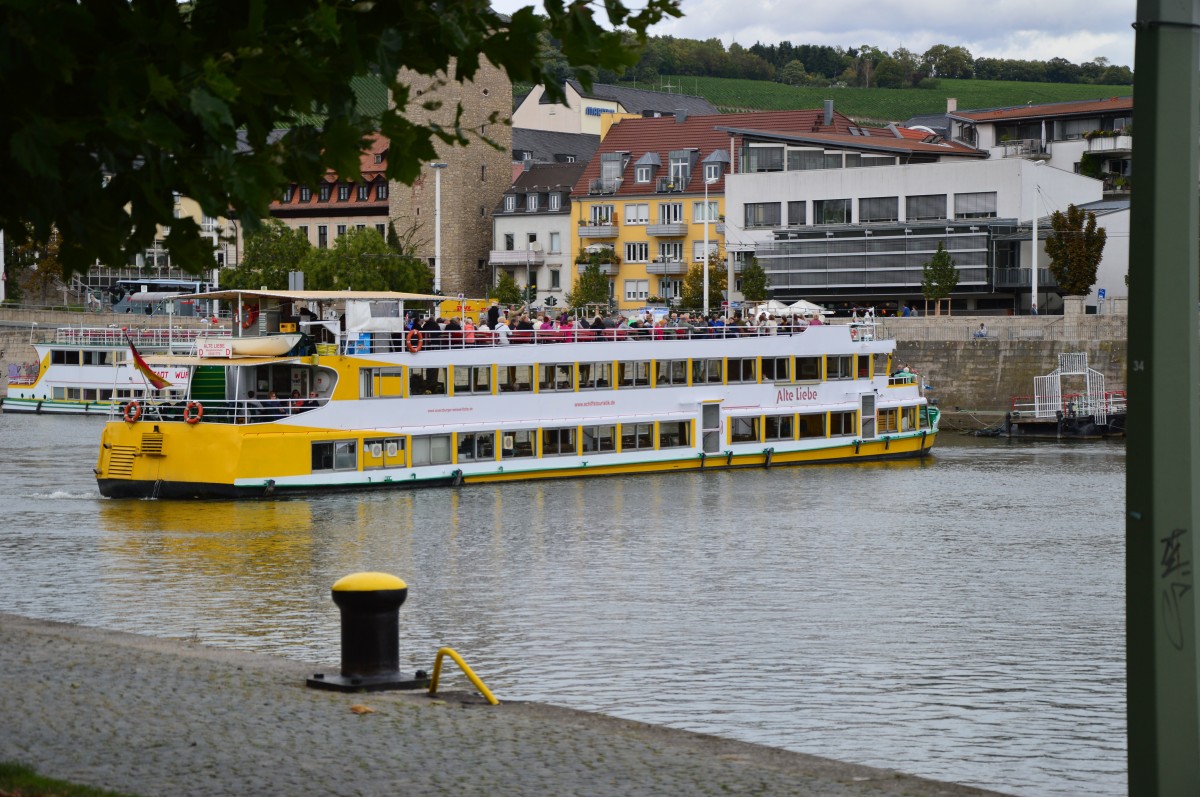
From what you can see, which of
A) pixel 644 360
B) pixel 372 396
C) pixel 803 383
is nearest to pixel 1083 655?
pixel 372 396

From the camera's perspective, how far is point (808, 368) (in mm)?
52781

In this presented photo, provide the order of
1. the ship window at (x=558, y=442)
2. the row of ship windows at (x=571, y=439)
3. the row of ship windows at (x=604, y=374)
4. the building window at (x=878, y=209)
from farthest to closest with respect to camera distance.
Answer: the building window at (x=878, y=209)
the ship window at (x=558, y=442)
the row of ship windows at (x=604, y=374)
the row of ship windows at (x=571, y=439)

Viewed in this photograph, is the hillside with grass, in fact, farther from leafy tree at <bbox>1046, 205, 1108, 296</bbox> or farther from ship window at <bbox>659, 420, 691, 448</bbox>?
ship window at <bbox>659, 420, 691, 448</bbox>

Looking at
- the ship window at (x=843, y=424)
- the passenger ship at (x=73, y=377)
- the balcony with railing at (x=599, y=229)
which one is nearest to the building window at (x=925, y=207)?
the balcony with railing at (x=599, y=229)

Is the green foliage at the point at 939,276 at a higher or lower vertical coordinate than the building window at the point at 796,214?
lower

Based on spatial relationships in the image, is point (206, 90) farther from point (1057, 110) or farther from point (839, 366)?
point (1057, 110)

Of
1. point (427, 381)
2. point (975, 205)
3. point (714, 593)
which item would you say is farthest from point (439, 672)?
point (975, 205)

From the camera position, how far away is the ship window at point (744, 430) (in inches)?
2028

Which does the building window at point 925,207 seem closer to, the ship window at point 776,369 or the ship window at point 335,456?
the ship window at point 776,369

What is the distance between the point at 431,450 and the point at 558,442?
4424mm

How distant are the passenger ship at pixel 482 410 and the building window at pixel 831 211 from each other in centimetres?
3761

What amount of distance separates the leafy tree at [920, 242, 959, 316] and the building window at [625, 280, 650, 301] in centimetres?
2196

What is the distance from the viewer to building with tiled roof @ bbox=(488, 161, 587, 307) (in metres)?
110

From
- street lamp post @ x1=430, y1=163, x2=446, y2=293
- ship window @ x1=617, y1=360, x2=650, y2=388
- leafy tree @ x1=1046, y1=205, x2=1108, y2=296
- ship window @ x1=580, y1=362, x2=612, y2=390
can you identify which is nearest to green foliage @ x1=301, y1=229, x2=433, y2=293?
street lamp post @ x1=430, y1=163, x2=446, y2=293
